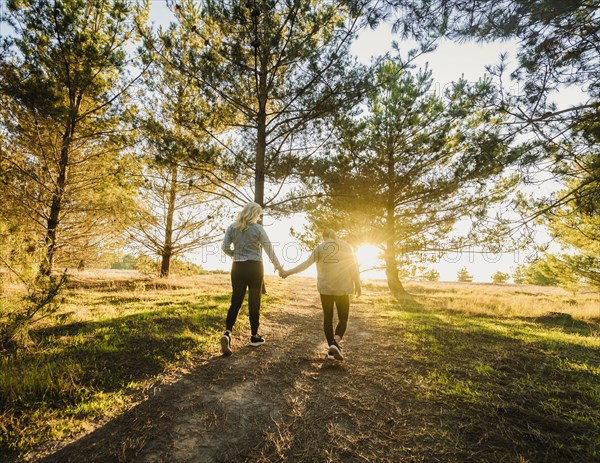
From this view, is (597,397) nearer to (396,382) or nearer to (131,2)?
(396,382)

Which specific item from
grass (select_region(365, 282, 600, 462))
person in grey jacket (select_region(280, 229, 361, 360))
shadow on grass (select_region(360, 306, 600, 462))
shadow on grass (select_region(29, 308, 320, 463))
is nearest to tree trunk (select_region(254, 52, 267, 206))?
person in grey jacket (select_region(280, 229, 361, 360))

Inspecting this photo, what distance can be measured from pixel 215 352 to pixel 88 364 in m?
1.61

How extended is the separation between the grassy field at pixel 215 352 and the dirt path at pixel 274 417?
254 millimetres

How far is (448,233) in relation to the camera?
44.1 ft

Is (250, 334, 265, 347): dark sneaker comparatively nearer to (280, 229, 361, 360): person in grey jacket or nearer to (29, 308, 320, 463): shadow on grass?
(29, 308, 320, 463): shadow on grass

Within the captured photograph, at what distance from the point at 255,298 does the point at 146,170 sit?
29.4 feet

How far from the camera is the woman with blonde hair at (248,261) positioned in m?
4.51

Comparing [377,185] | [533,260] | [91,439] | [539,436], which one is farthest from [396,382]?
[377,185]

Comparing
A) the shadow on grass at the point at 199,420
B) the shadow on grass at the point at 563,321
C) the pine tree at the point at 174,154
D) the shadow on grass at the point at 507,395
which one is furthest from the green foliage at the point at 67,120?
the shadow on grass at the point at 563,321

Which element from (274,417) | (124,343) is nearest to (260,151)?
(124,343)

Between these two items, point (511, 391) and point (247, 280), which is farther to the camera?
point (247, 280)

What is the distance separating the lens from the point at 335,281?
437 centimetres

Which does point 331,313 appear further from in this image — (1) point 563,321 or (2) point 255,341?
(1) point 563,321

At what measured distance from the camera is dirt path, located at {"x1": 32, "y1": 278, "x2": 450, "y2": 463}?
2.18 meters
